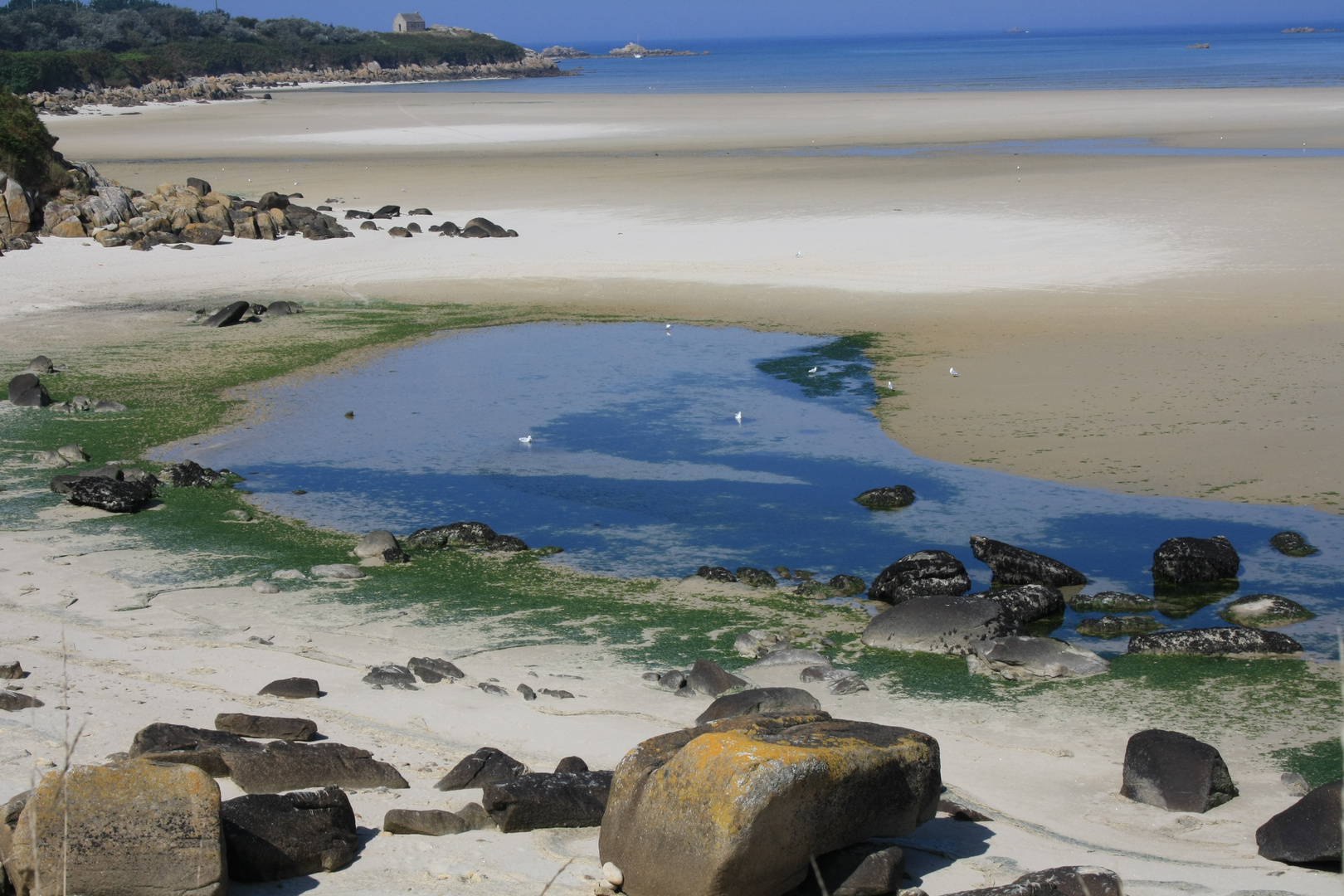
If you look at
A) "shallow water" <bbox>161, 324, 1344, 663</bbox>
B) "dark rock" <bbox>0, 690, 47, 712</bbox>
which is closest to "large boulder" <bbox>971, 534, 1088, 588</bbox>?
"shallow water" <bbox>161, 324, 1344, 663</bbox>

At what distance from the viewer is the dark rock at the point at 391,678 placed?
6.45m

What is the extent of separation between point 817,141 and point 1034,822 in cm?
3870

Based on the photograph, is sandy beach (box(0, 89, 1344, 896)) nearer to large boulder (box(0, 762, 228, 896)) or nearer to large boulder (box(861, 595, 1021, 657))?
large boulder (box(861, 595, 1021, 657))

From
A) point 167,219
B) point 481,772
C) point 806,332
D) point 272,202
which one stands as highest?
point 272,202

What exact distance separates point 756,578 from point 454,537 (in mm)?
2262

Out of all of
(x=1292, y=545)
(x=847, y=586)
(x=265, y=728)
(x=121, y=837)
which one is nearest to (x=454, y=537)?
(x=847, y=586)

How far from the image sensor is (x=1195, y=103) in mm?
52812

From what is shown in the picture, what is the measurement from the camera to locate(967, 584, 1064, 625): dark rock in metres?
7.88

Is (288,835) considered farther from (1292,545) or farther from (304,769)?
(1292,545)

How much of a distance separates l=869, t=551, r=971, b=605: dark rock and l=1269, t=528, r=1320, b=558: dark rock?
7.89 ft

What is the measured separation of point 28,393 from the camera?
42.9 feet

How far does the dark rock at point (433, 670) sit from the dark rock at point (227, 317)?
11.7 metres


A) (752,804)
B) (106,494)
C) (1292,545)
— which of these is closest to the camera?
(752,804)

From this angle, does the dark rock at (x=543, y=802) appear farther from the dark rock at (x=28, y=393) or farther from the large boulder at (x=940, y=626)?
the dark rock at (x=28, y=393)
